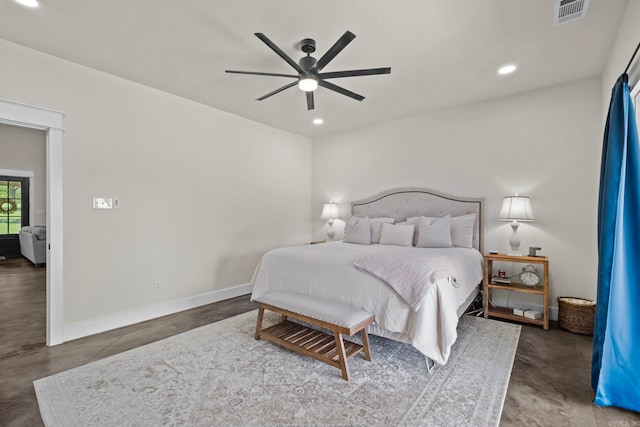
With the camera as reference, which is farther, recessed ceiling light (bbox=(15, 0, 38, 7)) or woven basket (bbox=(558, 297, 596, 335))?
woven basket (bbox=(558, 297, 596, 335))

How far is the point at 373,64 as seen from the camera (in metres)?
2.99

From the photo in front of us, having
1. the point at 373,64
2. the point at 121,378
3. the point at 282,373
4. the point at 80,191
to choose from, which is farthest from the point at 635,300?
the point at 80,191

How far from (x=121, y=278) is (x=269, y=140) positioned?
3.01m

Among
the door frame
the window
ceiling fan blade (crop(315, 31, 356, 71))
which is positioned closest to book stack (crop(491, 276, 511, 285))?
ceiling fan blade (crop(315, 31, 356, 71))

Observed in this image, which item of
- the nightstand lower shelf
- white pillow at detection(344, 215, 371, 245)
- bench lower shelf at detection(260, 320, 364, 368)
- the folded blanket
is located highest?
white pillow at detection(344, 215, 371, 245)

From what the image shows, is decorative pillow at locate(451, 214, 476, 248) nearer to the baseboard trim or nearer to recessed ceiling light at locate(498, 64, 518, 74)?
recessed ceiling light at locate(498, 64, 518, 74)

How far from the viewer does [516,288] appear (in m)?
3.39

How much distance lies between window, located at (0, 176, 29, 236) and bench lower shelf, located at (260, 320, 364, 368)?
8820mm

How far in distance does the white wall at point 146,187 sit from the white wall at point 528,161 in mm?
2460

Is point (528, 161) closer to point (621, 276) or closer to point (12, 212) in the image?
point (621, 276)

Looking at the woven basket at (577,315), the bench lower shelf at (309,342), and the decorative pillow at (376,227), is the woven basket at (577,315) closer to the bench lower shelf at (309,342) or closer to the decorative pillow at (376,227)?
the decorative pillow at (376,227)

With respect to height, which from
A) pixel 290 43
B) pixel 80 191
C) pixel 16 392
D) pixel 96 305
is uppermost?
pixel 290 43

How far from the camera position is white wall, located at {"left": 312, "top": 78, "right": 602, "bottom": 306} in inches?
133

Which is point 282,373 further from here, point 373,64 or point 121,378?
point 373,64
